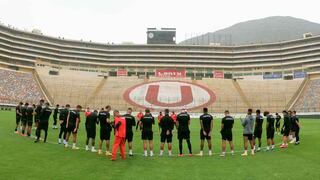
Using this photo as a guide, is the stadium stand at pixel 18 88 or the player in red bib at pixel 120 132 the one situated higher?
the stadium stand at pixel 18 88

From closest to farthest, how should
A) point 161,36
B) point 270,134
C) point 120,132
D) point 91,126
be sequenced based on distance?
point 120,132 → point 91,126 → point 270,134 → point 161,36

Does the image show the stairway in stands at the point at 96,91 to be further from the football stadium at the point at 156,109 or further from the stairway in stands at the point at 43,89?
the stairway in stands at the point at 43,89

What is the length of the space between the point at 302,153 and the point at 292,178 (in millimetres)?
6126

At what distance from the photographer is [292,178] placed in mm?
10938

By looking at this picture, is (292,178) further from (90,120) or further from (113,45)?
(113,45)

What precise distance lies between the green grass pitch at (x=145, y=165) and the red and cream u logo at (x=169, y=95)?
56612 mm

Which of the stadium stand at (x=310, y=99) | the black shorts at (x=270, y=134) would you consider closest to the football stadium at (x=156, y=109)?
the black shorts at (x=270, y=134)

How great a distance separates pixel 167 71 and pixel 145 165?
84.5 meters

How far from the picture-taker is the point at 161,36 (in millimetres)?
137250

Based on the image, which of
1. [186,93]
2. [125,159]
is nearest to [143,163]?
[125,159]

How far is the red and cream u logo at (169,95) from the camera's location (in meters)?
74.3

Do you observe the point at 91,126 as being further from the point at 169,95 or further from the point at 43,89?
the point at 43,89

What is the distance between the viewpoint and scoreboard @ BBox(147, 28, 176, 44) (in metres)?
136

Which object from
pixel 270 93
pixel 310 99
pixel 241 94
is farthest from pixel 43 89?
pixel 310 99
